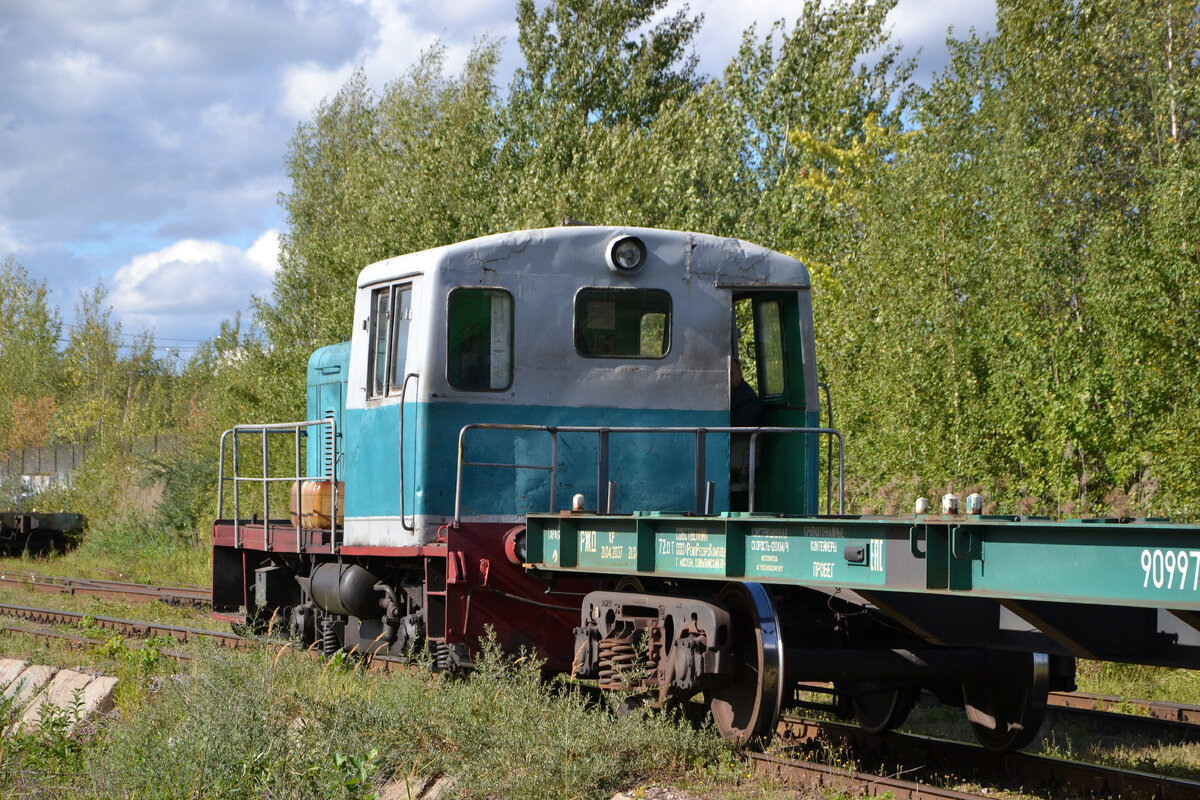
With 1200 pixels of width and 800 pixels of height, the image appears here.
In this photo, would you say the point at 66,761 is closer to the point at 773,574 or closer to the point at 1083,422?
the point at 773,574

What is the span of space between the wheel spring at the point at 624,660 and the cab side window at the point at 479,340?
216 centimetres

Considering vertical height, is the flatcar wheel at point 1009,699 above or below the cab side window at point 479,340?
below

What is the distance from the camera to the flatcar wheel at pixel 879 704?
6.82 m

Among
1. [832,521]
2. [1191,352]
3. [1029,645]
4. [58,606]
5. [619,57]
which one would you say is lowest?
[58,606]

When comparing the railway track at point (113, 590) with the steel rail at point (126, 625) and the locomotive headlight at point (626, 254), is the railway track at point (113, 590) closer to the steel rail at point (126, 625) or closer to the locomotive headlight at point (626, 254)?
the steel rail at point (126, 625)

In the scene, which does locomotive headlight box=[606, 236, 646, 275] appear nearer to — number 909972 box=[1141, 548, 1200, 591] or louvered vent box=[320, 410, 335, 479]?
louvered vent box=[320, 410, 335, 479]

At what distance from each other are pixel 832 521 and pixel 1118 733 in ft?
12.1

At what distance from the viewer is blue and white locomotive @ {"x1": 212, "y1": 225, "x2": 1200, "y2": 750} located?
654 centimetres

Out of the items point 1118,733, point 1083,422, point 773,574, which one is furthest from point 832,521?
point 1083,422

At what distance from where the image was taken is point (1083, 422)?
13438 millimetres

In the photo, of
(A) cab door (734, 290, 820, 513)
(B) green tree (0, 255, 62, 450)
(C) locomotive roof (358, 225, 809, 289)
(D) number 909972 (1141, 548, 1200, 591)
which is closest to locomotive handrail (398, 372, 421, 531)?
(C) locomotive roof (358, 225, 809, 289)

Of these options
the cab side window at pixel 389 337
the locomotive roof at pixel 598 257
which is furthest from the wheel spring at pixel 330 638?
the locomotive roof at pixel 598 257

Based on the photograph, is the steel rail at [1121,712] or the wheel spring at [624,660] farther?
the steel rail at [1121,712]

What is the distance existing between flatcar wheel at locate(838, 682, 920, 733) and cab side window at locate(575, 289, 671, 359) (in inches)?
108
